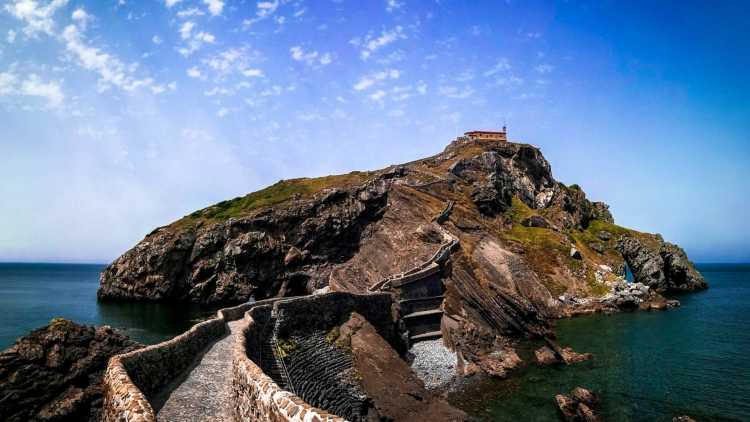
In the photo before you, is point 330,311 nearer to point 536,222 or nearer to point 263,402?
point 263,402

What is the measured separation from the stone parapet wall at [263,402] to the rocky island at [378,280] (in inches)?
3.2

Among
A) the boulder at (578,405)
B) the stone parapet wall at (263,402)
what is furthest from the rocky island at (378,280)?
the boulder at (578,405)

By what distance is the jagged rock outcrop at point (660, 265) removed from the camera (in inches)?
4028

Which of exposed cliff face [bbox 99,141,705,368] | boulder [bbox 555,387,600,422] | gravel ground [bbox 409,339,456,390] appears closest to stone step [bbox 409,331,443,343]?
gravel ground [bbox 409,339,456,390]

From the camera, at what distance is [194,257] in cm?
9131

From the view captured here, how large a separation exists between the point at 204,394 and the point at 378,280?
51885mm

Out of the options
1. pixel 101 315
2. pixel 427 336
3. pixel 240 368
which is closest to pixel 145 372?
pixel 240 368

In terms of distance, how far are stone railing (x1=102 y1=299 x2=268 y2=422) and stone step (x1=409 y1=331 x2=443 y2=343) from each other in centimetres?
2822

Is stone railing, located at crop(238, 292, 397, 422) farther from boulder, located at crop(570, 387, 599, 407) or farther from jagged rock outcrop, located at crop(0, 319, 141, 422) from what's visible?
boulder, located at crop(570, 387, 599, 407)

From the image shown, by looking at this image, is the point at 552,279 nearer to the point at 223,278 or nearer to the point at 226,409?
the point at 223,278

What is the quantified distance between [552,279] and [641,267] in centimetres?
3919

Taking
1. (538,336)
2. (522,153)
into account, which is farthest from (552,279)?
(522,153)

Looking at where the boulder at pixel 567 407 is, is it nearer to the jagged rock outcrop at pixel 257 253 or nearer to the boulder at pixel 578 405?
the boulder at pixel 578 405

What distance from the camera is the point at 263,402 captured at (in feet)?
40.0
